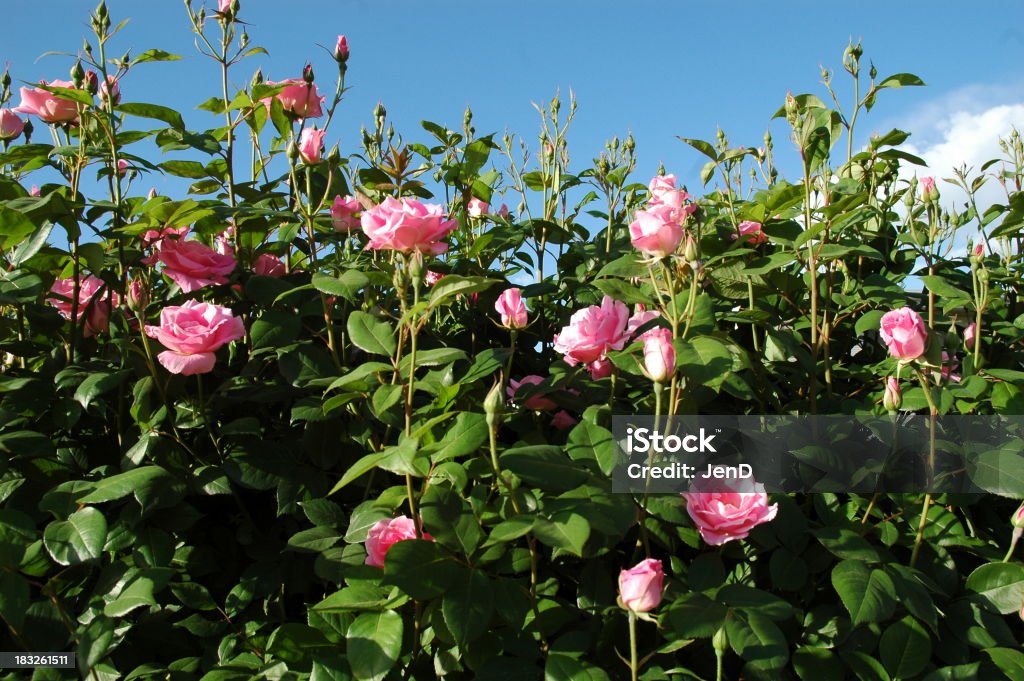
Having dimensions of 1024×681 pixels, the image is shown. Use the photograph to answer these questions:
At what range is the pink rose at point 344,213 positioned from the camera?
1924mm

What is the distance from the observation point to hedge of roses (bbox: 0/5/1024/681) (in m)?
1.27

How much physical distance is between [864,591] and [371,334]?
90 centimetres

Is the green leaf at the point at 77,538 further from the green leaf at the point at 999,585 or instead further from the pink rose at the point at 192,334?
the green leaf at the point at 999,585

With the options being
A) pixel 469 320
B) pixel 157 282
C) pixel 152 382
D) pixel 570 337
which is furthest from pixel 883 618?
pixel 157 282

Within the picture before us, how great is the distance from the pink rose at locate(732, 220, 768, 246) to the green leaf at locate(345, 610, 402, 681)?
1.21m

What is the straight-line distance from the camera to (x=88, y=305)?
1855mm

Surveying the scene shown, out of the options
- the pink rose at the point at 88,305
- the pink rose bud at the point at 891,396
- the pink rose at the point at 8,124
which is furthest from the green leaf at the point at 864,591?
the pink rose at the point at 8,124

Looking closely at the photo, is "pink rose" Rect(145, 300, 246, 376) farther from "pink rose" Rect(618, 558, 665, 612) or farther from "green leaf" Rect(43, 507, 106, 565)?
"pink rose" Rect(618, 558, 665, 612)

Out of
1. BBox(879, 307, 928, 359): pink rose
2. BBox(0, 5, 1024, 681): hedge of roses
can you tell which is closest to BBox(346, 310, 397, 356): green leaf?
BBox(0, 5, 1024, 681): hedge of roses

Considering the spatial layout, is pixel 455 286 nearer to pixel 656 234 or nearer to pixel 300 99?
pixel 656 234

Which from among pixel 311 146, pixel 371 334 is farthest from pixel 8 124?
pixel 371 334

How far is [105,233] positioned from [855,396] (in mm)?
1743

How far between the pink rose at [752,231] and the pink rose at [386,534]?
3.55 feet

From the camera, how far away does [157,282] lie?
8.00ft
